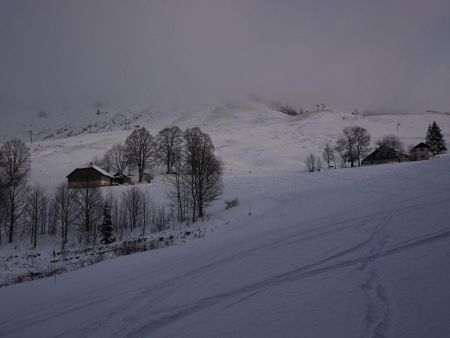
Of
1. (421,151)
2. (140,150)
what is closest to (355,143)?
(421,151)

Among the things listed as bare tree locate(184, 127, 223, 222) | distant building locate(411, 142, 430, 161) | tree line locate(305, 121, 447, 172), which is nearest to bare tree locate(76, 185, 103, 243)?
bare tree locate(184, 127, 223, 222)

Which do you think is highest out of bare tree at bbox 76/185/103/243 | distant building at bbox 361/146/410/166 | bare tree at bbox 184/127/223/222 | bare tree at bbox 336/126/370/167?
bare tree at bbox 336/126/370/167

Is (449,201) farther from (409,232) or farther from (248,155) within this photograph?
(248,155)

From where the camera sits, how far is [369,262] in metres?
7.13

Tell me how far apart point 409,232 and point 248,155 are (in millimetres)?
82151

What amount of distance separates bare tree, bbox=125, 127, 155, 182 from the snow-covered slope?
186ft

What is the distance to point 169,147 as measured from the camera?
6919cm

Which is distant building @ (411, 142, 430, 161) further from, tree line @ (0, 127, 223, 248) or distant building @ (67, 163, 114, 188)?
distant building @ (67, 163, 114, 188)

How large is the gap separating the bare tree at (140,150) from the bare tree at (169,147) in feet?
6.47

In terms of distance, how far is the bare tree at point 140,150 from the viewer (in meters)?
66.9

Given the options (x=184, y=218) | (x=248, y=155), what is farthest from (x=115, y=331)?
(x=248, y=155)

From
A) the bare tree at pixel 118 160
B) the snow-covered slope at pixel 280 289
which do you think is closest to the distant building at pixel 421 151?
the bare tree at pixel 118 160

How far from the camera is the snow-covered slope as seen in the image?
4887 millimetres

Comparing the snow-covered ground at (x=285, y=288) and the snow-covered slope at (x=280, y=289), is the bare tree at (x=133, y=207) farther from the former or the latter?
the snow-covered slope at (x=280, y=289)
